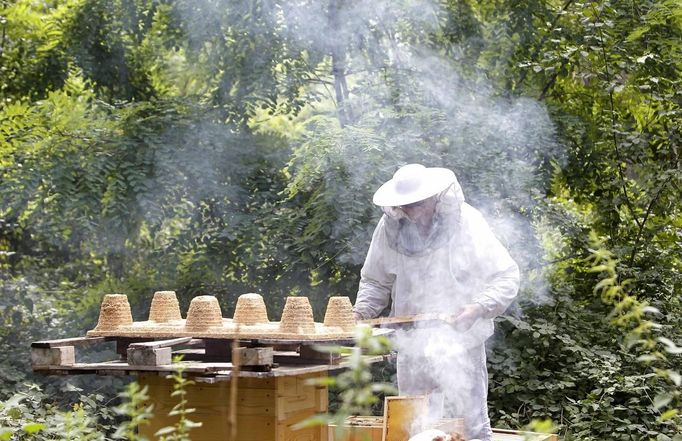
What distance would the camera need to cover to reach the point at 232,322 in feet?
12.9

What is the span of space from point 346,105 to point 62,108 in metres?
2.42

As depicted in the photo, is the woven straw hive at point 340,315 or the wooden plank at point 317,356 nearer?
the wooden plank at point 317,356

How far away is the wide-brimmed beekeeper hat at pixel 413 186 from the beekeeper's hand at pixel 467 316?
1.78 ft

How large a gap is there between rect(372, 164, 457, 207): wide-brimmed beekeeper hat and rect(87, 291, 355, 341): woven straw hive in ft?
2.34

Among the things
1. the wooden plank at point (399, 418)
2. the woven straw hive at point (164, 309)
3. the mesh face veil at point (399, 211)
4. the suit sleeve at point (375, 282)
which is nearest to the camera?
the wooden plank at point (399, 418)

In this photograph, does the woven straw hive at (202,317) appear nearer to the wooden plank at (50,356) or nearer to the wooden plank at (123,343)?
Answer: the wooden plank at (123,343)

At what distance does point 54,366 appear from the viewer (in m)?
3.60

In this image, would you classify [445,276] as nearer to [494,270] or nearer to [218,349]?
[494,270]

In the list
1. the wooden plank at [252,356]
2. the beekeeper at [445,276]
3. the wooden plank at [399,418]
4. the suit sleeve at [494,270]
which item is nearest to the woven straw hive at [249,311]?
the wooden plank at [252,356]

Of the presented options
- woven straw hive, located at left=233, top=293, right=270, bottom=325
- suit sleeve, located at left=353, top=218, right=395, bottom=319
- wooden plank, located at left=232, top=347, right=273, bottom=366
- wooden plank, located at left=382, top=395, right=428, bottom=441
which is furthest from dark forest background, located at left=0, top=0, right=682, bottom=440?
wooden plank, located at left=232, top=347, right=273, bottom=366

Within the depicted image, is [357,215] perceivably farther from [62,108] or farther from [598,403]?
[62,108]

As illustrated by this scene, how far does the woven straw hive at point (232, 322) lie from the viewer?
137 inches

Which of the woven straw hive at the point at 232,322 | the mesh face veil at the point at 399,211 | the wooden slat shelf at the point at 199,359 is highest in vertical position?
the mesh face veil at the point at 399,211

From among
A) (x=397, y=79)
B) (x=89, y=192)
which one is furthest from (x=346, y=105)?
(x=89, y=192)
